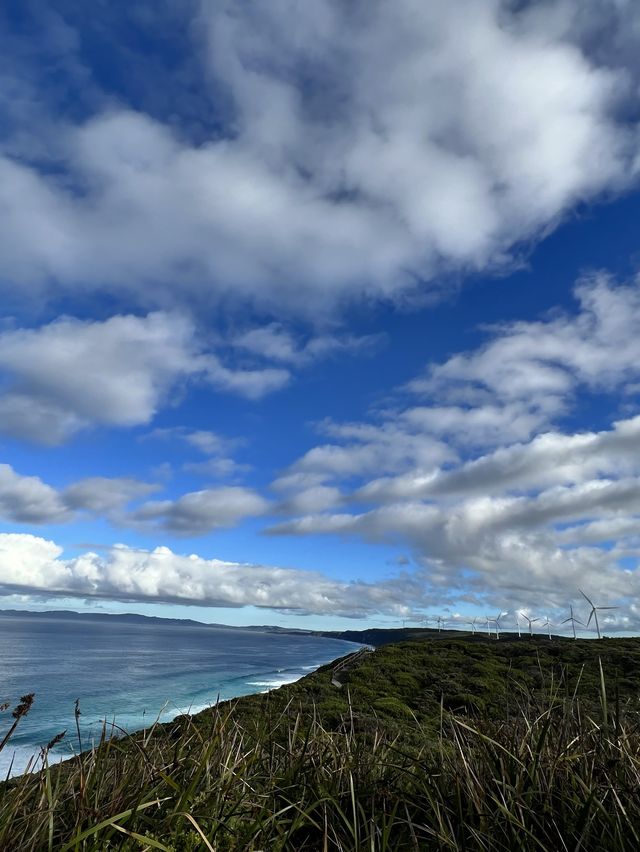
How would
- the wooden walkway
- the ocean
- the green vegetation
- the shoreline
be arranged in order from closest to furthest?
1. the green vegetation
2. the shoreline
3. the wooden walkway
4. the ocean

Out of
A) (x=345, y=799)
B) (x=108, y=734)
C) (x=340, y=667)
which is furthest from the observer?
(x=340, y=667)

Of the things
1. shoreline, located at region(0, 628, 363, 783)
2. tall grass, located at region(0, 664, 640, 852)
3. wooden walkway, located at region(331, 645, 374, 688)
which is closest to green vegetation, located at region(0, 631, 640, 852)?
tall grass, located at region(0, 664, 640, 852)

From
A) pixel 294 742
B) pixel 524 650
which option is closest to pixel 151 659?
pixel 524 650

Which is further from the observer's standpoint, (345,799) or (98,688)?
(98,688)

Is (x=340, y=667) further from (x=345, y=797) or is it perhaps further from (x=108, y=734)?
(x=345, y=797)

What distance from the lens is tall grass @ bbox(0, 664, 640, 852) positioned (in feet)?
13.8

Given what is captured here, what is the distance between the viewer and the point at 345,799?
17.3 feet

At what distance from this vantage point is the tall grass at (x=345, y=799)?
4.19 meters

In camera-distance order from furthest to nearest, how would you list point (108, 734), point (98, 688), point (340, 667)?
point (98, 688)
point (340, 667)
point (108, 734)

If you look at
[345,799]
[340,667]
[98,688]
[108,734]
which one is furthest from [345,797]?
[98,688]

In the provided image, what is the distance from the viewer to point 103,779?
486 centimetres

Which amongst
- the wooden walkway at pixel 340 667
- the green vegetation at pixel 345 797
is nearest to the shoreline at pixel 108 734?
the green vegetation at pixel 345 797

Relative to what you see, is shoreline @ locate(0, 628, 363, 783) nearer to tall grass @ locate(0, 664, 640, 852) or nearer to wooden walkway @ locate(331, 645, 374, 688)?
tall grass @ locate(0, 664, 640, 852)

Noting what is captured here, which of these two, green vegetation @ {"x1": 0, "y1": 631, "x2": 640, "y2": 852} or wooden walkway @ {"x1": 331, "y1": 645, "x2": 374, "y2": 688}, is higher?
green vegetation @ {"x1": 0, "y1": 631, "x2": 640, "y2": 852}
